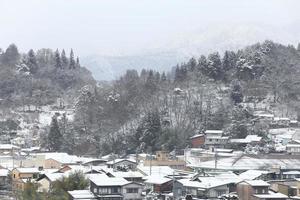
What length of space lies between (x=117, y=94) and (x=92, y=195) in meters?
18.5

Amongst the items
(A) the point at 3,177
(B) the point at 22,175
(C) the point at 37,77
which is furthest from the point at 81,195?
(C) the point at 37,77

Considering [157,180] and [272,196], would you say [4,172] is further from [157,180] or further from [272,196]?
[272,196]

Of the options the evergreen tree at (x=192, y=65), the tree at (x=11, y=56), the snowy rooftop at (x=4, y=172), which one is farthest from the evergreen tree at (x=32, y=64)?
the snowy rooftop at (x=4, y=172)

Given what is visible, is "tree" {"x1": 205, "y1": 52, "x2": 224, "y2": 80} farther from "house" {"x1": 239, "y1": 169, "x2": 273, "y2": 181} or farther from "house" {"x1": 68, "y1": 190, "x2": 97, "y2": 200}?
"house" {"x1": 68, "y1": 190, "x2": 97, "y2": 200}

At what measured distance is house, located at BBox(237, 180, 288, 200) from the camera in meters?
20.1

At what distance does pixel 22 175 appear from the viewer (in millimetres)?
24906

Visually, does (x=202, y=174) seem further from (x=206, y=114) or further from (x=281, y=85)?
(x=281, y=85)

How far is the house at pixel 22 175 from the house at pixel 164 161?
5.59 metres

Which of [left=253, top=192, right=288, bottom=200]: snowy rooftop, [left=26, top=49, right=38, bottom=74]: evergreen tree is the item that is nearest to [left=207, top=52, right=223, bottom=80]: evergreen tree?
[left=26, top=49, right=38, bottom=74]: evergreen tree

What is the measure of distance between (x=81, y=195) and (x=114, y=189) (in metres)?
1.15

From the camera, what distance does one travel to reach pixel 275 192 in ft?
69.2

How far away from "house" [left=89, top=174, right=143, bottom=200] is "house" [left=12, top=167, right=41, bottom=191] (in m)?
4.37

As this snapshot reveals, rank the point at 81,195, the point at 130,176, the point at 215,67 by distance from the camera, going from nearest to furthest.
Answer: the point at 81,195 → the point at 130,176 → the point at 215,67

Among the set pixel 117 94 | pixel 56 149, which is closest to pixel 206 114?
pixel 117 94
